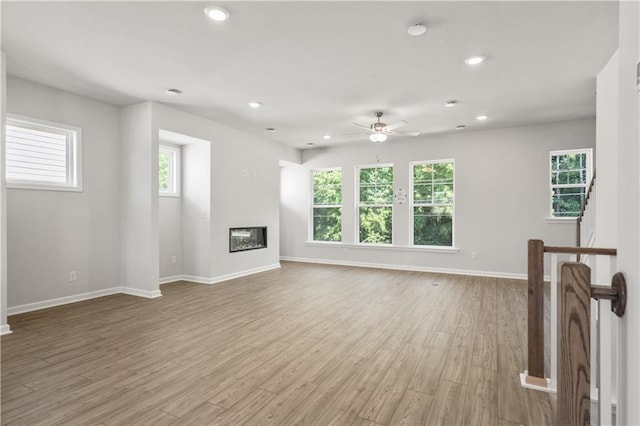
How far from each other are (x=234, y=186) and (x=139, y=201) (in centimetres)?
170

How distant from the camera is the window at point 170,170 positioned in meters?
5.79

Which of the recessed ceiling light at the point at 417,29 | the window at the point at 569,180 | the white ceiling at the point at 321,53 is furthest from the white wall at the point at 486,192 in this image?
the recessed ceiling light at the point at 417,29

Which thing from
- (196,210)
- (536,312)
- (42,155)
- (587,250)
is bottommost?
(536,312)

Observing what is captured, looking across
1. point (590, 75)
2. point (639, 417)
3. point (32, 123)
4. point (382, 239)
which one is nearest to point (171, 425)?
point (639, 417)

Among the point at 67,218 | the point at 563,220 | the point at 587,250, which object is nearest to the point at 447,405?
the point at 587,250

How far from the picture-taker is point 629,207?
0.98 m

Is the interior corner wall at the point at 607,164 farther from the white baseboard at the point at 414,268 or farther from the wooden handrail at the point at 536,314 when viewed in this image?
the white baseboard at the point at 414,268

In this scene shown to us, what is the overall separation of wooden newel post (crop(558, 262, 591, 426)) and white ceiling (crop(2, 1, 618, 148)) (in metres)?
2.29

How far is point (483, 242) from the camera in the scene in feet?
20.4

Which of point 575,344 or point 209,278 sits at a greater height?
point 575,344

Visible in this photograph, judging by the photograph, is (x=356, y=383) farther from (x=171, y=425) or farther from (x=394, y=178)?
(x=394, y=178)

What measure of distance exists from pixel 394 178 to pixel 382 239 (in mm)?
1374

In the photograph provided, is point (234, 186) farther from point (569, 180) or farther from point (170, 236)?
point (569, 180)

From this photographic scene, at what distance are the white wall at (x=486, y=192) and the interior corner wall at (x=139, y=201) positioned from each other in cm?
415
